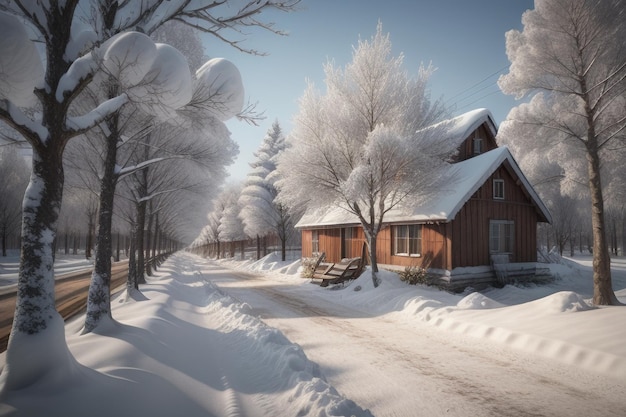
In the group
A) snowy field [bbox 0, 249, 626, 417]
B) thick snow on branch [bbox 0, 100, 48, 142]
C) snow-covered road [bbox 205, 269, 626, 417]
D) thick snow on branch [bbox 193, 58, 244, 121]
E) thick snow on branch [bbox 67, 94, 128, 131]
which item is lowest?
snow-covered road [bbox 205, 269, 626, 417]

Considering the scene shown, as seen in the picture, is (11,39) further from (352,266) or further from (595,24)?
(352,266)

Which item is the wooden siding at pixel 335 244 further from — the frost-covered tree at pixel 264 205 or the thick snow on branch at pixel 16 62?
the thick snow on branch at pixel 16 62

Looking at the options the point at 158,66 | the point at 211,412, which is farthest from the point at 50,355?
the point at 158,66

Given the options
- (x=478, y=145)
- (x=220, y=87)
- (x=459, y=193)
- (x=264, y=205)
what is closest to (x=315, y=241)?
(x=264, y=205)

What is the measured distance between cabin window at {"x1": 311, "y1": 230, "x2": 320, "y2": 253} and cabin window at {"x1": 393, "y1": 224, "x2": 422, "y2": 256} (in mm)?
7453

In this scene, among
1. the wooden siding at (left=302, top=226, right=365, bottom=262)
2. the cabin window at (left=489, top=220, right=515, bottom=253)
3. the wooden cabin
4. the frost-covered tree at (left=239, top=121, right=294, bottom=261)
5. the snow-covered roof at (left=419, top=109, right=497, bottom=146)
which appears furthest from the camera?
the frost-covered tree at (left=239, top=121, right=294, bottom=261)

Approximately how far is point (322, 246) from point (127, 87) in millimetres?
18334

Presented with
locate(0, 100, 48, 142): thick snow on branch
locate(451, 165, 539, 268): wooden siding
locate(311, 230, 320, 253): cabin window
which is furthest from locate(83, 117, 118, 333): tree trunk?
locate(311, 230, 320, 253): cabin window

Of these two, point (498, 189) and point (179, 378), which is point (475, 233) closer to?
point (498, 189)

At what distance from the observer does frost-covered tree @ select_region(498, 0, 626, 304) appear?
351 inches

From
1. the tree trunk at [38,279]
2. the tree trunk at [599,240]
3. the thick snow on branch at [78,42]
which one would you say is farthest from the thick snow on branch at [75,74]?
the tree trunk at [599,240]

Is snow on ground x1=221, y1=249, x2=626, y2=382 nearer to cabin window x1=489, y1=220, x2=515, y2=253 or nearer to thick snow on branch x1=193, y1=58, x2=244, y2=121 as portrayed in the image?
cabin window x1=489, y1=220, x2=515, y2=253

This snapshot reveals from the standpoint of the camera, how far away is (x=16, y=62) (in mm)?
3203

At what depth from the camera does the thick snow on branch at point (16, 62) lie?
3018 millimetres
